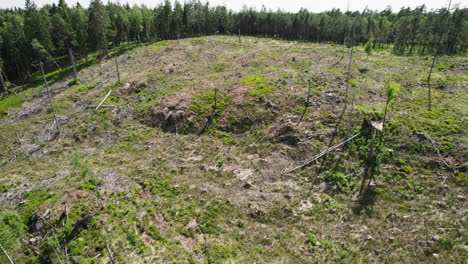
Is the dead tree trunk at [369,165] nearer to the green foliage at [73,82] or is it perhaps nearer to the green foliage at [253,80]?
the green foliage at [253,80]

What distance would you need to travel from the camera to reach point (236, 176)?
22750 millimetres

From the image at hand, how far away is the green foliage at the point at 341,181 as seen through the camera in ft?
64.7

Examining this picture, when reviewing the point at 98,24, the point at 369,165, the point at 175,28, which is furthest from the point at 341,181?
the point at 175,28

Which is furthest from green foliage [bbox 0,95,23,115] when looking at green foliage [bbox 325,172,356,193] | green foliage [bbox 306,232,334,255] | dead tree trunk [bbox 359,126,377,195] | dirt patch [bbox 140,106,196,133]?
dead tree trunk [bbox 359,126,377,195]

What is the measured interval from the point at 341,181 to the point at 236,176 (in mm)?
9547

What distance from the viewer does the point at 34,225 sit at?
18.0 meters

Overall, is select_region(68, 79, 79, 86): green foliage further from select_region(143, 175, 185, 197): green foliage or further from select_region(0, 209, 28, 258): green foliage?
select_region(143, 175, 185, 197): green foliage

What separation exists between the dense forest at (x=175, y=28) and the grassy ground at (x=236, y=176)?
17157 millimetres

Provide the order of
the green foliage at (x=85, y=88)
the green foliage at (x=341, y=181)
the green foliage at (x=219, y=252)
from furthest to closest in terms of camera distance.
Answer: the green foliage at (x=85, y=88) → the green foliage at (x=341, y=181) → the green foliage at (x=219, y=252)

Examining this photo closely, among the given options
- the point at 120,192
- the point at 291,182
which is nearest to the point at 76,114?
the point at 120,192

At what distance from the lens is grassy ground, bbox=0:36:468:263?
15617 millimetres

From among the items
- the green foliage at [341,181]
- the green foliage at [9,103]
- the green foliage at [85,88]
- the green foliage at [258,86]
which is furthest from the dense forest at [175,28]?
the green foliage at [341,181]

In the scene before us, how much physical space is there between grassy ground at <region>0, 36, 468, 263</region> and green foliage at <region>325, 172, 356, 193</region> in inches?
3.6

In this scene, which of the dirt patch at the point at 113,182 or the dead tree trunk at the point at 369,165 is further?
the dirt patch at the point at 113,182
